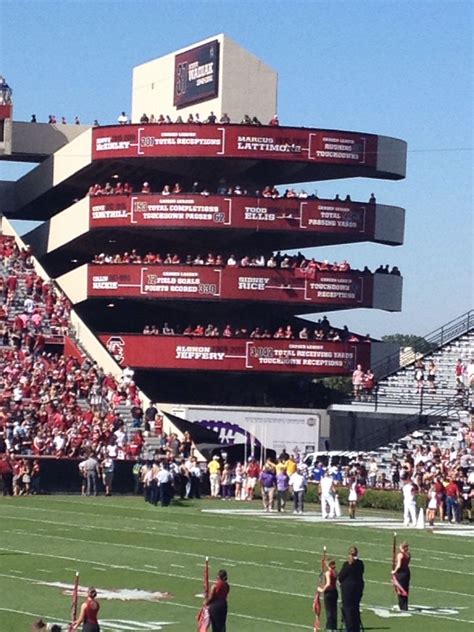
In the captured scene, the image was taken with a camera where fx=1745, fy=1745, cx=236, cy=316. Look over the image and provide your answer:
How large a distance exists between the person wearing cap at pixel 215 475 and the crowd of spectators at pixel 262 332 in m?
11.3

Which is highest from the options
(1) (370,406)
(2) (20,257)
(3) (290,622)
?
(2) (20,257)

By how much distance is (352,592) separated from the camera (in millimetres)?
23484

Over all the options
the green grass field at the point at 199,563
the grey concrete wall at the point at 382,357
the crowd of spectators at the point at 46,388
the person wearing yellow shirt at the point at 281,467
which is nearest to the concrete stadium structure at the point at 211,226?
the grey concrete wall at the point at 382,357

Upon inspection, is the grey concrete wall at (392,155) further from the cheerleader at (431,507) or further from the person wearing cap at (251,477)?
the cheerleader at (431,507)

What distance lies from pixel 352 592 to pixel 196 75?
48.7 m

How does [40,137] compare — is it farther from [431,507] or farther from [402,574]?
[402,574]

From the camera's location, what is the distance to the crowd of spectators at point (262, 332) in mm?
63500

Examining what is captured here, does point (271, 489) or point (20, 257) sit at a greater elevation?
point (20, 257)

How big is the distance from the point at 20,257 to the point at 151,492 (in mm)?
21162

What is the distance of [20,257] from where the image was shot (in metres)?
66.5

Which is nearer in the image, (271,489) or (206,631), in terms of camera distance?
(206,631)

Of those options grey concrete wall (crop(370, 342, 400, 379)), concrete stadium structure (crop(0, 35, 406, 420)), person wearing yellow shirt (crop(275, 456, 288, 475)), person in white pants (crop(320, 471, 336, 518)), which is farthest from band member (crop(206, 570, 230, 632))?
grey concrete wall (crop(370, 342, 400, 379))

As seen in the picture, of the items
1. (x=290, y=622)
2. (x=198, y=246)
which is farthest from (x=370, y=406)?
(x=290, y=622)

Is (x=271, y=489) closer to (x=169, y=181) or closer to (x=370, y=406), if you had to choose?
(x=370, y=406)
